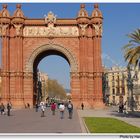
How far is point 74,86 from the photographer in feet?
218

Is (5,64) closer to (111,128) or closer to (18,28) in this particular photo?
(18,28)

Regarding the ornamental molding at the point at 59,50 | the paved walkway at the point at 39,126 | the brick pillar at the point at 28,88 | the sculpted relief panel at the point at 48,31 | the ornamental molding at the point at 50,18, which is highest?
the ornamental molding at the point at 50,18

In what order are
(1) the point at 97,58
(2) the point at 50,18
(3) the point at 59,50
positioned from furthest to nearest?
(2) the point at 50,18, (3) the point at 59,50, (1) the point at 97,58

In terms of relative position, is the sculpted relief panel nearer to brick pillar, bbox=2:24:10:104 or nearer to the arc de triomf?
the arc de triomf

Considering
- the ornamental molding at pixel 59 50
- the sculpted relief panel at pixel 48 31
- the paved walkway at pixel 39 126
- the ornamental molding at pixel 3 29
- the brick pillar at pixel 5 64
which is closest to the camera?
the paved walkway at pixel 39 126

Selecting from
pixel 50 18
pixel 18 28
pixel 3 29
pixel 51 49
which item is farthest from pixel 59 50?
pixel 3 29

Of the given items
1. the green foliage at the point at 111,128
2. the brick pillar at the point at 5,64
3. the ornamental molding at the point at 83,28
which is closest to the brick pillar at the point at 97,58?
the ornamental molding at the point at 83,28

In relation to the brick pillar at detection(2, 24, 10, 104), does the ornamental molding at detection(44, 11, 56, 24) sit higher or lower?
higher

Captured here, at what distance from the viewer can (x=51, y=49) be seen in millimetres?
67938

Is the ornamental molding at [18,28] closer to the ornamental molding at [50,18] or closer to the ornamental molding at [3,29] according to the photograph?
the ornamental molding at [3,29]

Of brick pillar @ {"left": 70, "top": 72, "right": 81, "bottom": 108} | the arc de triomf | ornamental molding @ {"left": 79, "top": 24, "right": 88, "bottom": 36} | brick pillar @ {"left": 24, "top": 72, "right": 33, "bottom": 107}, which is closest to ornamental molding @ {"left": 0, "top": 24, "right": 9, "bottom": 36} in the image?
the arc de triomf

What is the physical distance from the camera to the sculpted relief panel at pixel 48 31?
6738cm

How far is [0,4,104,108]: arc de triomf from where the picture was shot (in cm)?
6594

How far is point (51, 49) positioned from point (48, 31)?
113 inches
